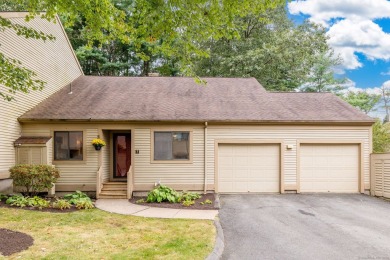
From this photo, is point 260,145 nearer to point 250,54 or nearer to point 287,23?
point 250,54

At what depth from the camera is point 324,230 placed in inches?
255

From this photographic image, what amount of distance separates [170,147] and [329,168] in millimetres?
6529

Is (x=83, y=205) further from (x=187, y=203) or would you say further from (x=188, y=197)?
(x=188, y=197)

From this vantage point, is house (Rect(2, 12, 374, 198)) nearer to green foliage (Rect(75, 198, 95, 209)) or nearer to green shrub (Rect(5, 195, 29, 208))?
green foliage (Rect(75, 198, 95, 209))

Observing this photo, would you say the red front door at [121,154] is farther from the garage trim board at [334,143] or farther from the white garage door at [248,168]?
the garage trim board at [334,143]

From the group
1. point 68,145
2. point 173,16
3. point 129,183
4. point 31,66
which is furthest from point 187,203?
point 31,66

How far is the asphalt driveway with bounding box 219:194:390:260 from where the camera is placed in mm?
5183

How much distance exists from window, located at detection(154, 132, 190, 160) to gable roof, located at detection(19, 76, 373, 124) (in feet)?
2.46

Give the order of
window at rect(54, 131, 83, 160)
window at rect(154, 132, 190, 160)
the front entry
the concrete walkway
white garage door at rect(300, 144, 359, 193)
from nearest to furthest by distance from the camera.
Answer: the concrete walkway, window at rect(54, 131, 83, 160), window at rect(154, 132, 190, 160), white garage door at rect(300, 144, 359, 193), the front entry

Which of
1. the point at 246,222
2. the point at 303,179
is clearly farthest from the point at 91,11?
the point at 303,179

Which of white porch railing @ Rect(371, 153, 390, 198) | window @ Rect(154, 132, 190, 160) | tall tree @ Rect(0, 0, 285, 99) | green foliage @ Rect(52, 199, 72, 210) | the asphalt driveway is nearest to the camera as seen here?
the asphalt driveway

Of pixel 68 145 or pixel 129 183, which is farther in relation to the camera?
pixel 68 145

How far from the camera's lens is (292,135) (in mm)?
11273

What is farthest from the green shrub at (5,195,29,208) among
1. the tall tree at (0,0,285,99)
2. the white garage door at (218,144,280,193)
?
the white garage door at (218,144,280,193)
